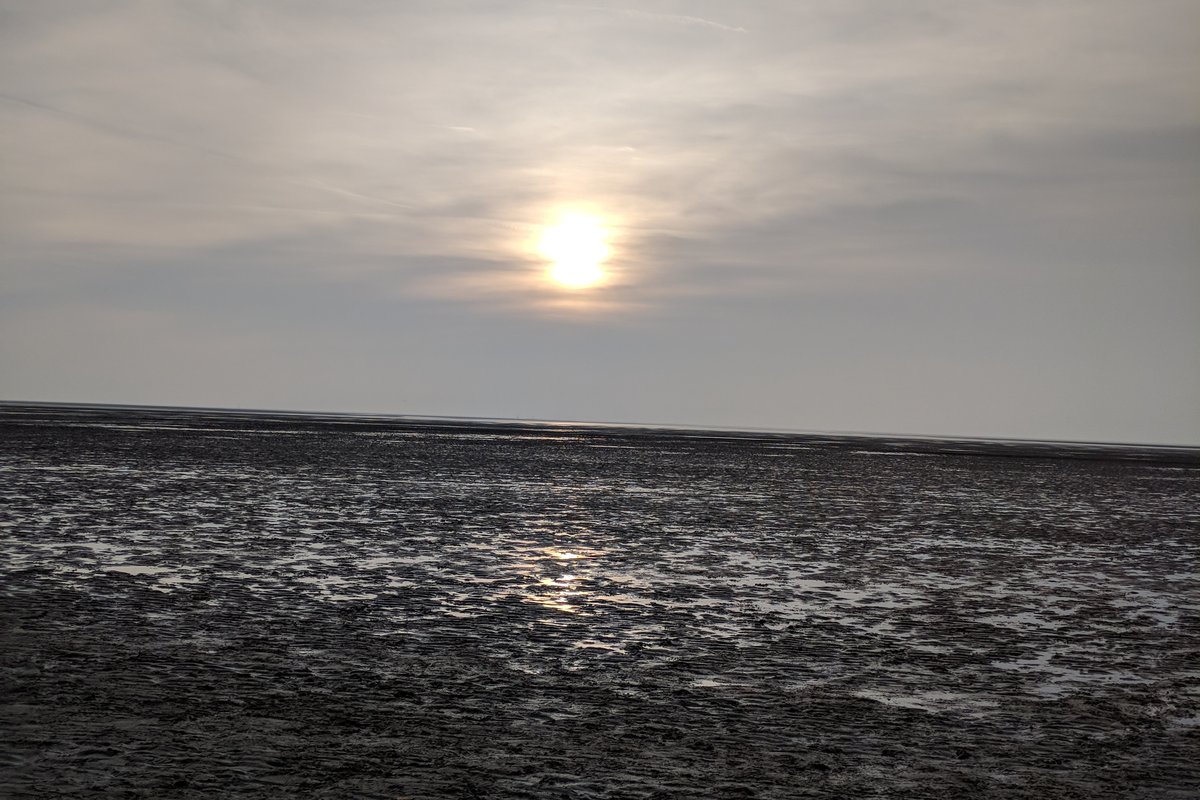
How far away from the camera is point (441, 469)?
176ft

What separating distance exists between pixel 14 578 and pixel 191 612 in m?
4.11

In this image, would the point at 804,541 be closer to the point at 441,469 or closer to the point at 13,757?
the point at 13,757

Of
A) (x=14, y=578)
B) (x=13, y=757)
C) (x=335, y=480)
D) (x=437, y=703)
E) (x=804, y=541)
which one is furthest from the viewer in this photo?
(x=335, y=480)

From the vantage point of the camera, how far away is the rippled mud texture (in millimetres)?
9109

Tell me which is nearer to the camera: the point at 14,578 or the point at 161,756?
the point at 161,756

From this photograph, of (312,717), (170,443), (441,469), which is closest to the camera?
(312,717)

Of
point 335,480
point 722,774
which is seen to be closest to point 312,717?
point 722,774

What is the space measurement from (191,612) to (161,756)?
697 centimetres

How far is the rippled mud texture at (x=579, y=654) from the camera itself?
359 inches

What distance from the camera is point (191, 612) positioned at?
1562 cm

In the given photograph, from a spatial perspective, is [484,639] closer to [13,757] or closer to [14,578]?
[13,757]

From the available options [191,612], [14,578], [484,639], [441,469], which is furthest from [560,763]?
[441,469]

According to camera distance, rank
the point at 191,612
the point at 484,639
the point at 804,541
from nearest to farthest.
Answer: the point at 484,639
the point at 191,612
the point at 804,541

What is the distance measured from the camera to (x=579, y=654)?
45.4 ft
